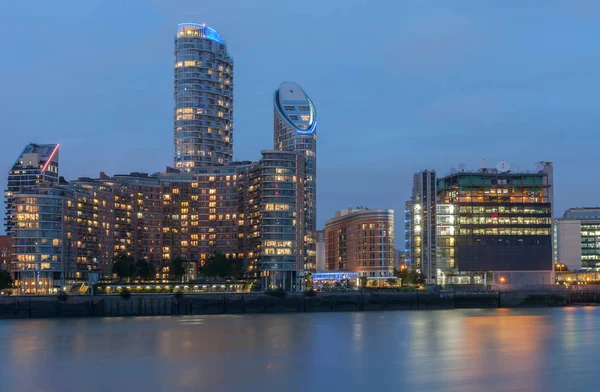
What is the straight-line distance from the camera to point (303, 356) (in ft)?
315

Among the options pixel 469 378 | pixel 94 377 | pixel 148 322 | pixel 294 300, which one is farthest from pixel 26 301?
pixel 469 378

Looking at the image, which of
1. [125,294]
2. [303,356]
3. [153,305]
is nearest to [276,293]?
[153,305]

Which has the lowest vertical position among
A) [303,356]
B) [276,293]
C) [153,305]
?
[153,305]

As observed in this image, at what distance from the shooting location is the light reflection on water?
76438mm

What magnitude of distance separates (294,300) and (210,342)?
87977 millimetres

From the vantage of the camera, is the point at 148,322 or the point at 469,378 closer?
the point at 469,378

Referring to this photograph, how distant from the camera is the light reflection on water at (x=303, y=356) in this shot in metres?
76.4

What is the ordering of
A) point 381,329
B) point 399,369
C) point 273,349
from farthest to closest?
1. point 381,329
2. point 273,349
3. point 399,369

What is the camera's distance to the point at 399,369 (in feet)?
281

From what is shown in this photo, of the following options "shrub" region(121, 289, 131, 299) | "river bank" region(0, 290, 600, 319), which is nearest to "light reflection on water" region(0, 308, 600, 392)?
"river bank" region(0, 290, 600, 319)

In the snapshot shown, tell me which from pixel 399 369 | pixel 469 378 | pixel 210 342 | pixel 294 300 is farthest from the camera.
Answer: pixel 294 300

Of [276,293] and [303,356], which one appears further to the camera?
[276,293]

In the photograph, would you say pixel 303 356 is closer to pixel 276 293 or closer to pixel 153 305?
pixel 276 293

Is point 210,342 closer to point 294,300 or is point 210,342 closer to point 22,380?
point 22,380
